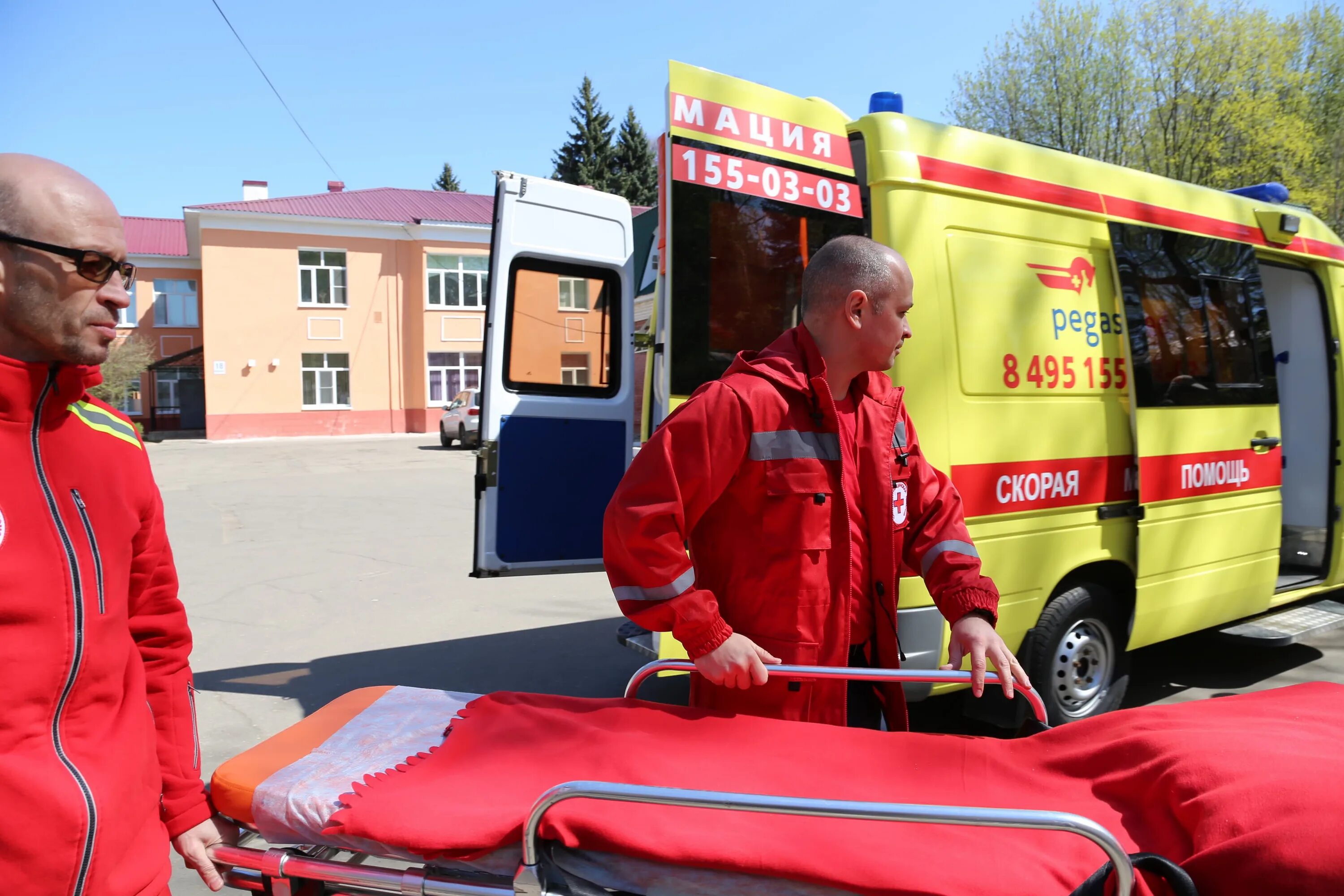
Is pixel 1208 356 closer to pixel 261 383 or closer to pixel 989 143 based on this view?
pixel 989 143

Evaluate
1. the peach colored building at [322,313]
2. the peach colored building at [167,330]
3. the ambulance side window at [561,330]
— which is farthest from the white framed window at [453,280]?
the ambulance side window at [561,330]

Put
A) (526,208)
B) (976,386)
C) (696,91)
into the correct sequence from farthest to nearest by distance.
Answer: (526,208) < (976,386) < (696,91)

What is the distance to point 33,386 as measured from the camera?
1.38 m

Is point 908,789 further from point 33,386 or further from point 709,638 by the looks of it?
point 33,386

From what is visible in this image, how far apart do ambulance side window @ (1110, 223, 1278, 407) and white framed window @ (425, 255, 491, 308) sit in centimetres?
2937

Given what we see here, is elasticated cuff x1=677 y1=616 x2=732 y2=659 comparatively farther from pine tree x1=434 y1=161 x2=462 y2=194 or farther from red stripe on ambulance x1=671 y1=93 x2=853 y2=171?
pine tree x1=434 y1=161 x2=462 y2=194

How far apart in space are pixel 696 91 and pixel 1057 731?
262 cm

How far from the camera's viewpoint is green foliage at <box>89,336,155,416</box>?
28.4m

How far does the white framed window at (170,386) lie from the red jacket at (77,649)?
122 feet

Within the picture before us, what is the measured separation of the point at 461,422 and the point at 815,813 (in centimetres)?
2362

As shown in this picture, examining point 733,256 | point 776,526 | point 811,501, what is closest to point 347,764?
point 776,526

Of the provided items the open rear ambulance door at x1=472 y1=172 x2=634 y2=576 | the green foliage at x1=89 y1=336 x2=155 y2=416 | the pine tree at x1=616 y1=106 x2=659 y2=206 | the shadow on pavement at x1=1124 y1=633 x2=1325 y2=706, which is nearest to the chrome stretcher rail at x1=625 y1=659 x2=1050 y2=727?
the open rear ambulance door at x1=472 y1=172 x2=634 y2=576

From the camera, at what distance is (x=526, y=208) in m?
5.02

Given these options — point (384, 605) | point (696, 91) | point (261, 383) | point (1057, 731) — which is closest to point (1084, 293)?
point (696, 91)
